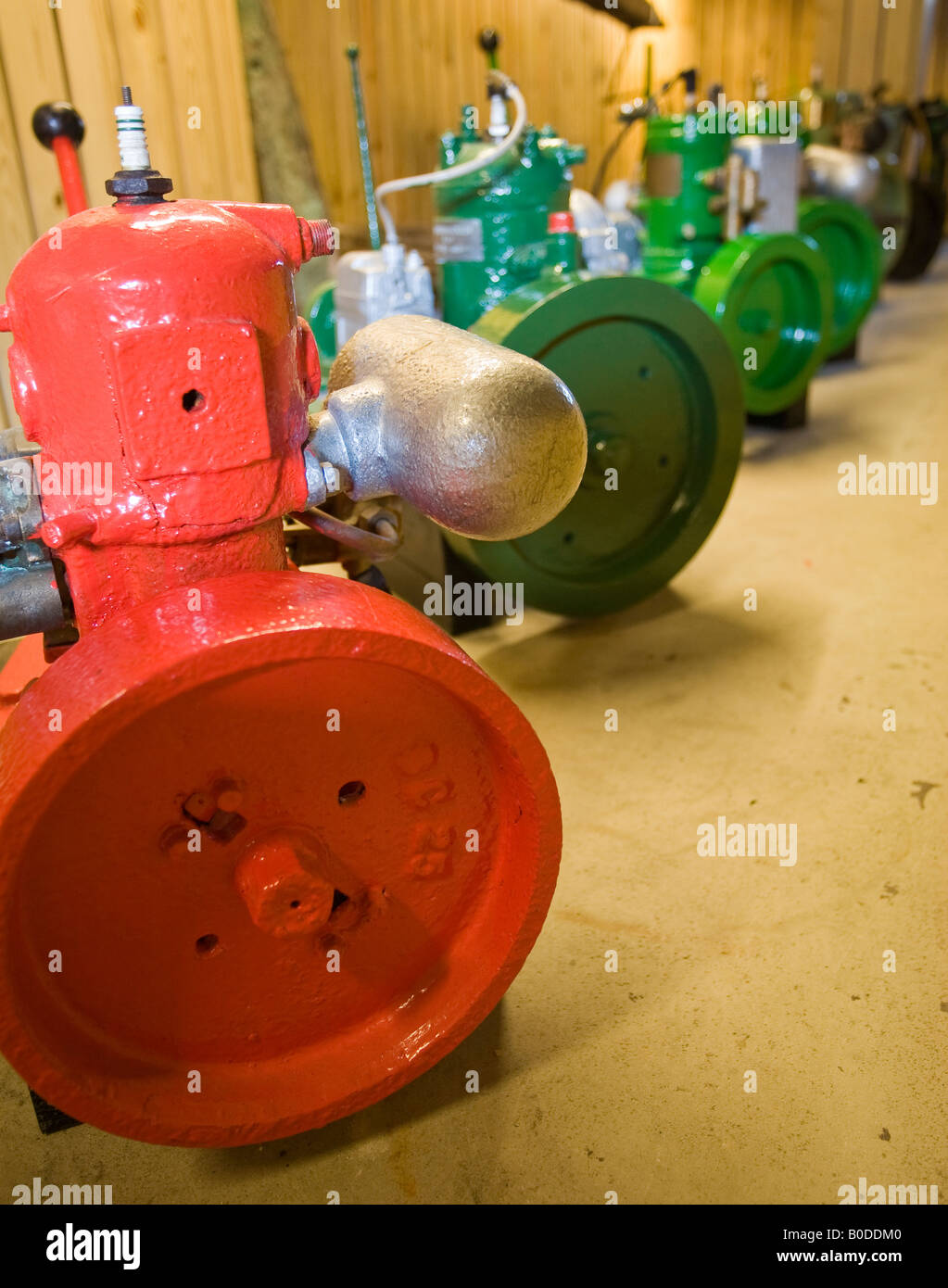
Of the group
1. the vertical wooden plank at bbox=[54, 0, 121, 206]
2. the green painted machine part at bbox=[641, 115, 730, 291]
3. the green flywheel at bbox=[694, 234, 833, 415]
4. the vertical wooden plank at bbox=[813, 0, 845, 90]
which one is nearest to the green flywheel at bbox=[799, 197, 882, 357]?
the green flywheel at bbox=[694, 234, 833, 415]

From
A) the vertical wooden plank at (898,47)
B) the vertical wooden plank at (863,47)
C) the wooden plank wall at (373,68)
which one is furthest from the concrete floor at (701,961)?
the vertical wooden plank at (898,47)

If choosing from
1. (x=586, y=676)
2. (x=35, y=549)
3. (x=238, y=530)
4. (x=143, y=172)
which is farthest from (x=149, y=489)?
(x=586, y=676)

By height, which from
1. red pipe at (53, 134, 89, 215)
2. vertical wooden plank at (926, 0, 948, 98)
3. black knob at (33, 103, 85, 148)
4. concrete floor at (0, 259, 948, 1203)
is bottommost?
concrete floor at (0, 259, 948, 1203)

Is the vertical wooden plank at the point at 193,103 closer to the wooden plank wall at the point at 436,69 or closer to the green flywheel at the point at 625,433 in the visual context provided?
the wooden plank wall at the point at 436,69

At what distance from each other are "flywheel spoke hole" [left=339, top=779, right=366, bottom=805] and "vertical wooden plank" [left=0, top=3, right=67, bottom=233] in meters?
2.45

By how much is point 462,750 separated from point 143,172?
2.46 feet

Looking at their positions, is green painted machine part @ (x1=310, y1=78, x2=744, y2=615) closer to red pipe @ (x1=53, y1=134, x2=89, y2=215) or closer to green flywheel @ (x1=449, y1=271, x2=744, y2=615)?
green flywheel @ (x1=449, y1=271, x2=744, y2=615)

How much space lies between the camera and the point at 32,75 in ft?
9.03

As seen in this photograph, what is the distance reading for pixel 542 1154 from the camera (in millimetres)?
1271

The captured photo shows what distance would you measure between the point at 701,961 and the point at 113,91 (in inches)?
112

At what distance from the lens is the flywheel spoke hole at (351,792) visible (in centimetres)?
115

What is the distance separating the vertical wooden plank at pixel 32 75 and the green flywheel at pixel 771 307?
6.35 feet

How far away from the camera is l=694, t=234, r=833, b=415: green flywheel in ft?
10.5
